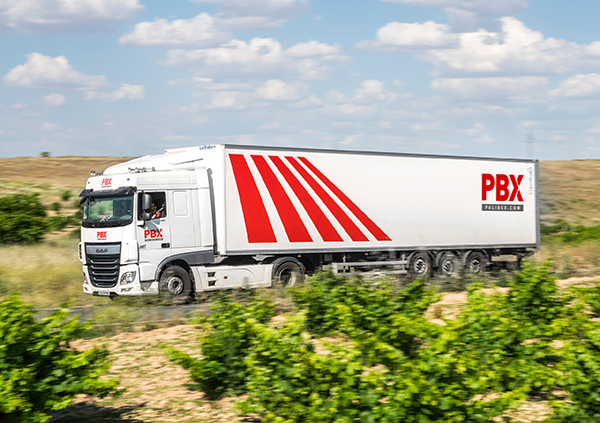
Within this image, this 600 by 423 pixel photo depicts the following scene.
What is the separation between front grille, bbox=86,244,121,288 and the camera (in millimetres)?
14602

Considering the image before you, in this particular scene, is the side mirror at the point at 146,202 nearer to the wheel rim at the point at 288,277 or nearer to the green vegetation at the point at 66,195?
the wheel rim at the point at 288,277

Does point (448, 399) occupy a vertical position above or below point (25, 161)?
below

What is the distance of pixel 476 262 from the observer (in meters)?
20.9

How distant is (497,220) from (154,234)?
38.7ft

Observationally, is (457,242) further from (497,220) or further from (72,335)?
(72,335)

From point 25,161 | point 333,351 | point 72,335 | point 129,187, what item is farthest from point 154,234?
point 25,161

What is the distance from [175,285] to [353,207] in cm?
551

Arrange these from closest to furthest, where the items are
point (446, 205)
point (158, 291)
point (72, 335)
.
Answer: point (72, 335) → point (158, 291) → point (446, 205)

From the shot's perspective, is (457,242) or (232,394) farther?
(457,242)

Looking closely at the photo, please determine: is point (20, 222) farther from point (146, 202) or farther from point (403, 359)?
point (403, 359)

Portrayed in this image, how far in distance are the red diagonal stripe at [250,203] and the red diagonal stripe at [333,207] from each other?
1.36m

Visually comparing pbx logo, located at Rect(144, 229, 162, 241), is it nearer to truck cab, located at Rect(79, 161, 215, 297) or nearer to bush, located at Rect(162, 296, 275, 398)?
truck cab, located at Rect(79, 161, 215, 297)

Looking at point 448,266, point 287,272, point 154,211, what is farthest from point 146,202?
point 448,266

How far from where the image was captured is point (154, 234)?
48.5 ft
